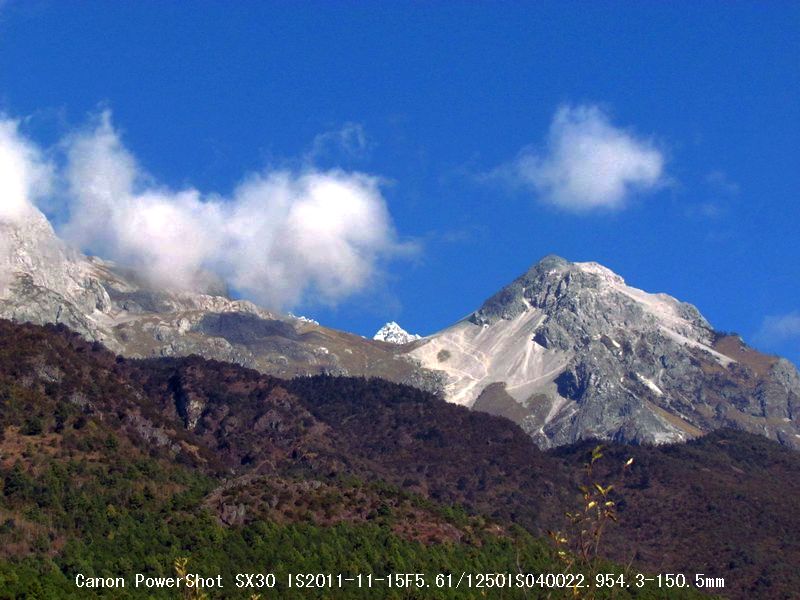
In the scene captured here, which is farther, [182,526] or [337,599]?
[182,526]

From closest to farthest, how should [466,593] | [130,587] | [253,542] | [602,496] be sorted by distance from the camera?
[602,496]
[130,587]
[466,593]
[253,542]

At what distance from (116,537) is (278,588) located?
3097 cm

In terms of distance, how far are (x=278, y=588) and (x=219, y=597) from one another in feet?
34.0

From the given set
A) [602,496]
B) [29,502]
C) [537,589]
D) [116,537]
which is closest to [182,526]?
[116,537]

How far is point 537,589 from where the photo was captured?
18238 cm

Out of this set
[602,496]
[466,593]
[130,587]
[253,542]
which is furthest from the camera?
[253,542]

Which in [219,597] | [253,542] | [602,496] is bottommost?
[602,496]

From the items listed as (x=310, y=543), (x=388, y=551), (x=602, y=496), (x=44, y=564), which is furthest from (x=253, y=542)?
(x=602, y=496)

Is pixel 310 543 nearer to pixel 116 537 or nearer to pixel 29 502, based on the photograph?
pixel 116 537

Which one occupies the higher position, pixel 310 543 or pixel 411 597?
pixel 310 543

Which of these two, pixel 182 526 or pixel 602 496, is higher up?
pixel 182 526

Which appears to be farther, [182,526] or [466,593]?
[182,526]

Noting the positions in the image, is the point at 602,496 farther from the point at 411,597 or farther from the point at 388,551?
the point at 388,551

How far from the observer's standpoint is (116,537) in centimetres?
18600
